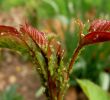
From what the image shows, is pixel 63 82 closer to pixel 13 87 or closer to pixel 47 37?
pixel 47 37

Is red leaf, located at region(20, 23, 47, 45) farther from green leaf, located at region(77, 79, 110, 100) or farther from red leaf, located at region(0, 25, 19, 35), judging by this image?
green leaf, located at region(77, 79, 110, 100)

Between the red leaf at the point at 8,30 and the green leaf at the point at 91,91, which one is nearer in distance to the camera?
the red leaf at the point at 8,30

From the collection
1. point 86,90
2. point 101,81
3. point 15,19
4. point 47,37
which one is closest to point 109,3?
point 101,81

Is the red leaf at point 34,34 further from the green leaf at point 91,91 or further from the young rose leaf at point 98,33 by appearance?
the green leaf at point 91,91

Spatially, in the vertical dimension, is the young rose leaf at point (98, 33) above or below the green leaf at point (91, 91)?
above

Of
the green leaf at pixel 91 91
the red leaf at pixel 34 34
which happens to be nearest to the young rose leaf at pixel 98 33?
the red leaf at pixel 34 34

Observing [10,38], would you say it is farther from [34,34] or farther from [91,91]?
[91,91]

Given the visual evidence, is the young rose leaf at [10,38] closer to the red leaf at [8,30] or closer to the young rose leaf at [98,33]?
the red leaf at [8,30]

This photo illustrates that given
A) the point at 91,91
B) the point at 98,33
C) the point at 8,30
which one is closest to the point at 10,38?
the point at 8,30
